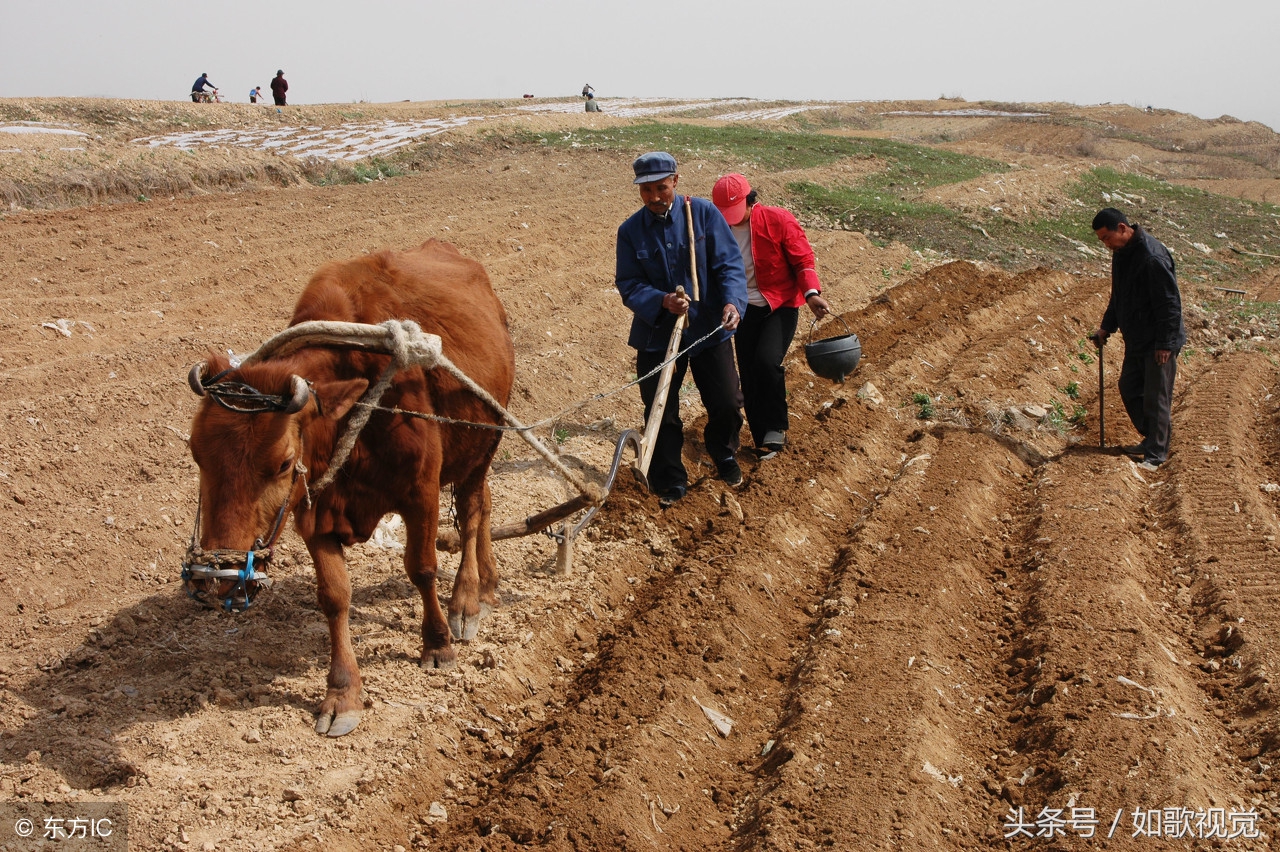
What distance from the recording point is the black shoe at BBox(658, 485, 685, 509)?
273 inches

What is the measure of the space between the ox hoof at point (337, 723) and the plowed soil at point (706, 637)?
0.16 ft

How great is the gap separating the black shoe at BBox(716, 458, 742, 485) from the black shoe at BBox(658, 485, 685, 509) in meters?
0.41

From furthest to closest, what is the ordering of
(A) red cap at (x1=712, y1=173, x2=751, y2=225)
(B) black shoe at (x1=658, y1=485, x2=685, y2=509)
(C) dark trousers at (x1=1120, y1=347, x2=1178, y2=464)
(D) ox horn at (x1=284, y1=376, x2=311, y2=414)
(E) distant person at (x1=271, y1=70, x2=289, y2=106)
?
(E) distant person at (x1=271, y1=70, x2=289, y2=106), (C) dark trousers at (x1=1120, y1=347, x2=1178, y2=464), (A) red cap at (x1=712, y1=173, x2=751, y2=225), (B) black shoe at (x1=658, y1=485, x2=685, y2=509), (D) ox horn at (x1=284, y1=376, x2=311, y2=414)

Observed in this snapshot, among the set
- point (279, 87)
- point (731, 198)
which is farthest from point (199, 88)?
point (731, 198)

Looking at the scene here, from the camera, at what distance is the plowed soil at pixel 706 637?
4.06 meters

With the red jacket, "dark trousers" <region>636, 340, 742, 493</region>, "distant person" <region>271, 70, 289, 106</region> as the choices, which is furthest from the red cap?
"distant person" <region>271, 70, 289, 106</region>

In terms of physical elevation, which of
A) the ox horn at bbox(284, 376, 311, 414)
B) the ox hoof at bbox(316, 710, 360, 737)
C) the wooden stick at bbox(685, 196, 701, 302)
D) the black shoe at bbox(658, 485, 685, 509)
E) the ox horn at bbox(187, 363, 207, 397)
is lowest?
the ox hoof at bbox(316, 710, 360, 737)

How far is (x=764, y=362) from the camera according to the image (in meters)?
7.47

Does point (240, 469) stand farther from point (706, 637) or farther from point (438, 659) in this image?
point (706, 637)

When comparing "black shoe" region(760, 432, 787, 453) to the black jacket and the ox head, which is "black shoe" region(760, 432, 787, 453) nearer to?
the black jacket

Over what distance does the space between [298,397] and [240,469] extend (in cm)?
36

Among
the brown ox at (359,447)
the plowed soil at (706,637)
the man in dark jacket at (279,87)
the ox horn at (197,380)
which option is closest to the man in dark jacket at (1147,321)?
the plowed soil at (706,637)

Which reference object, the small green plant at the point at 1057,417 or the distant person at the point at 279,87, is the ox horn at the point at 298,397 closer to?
the small green plant at the point at 1057,417

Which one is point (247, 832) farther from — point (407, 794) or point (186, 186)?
point (186, 186)
